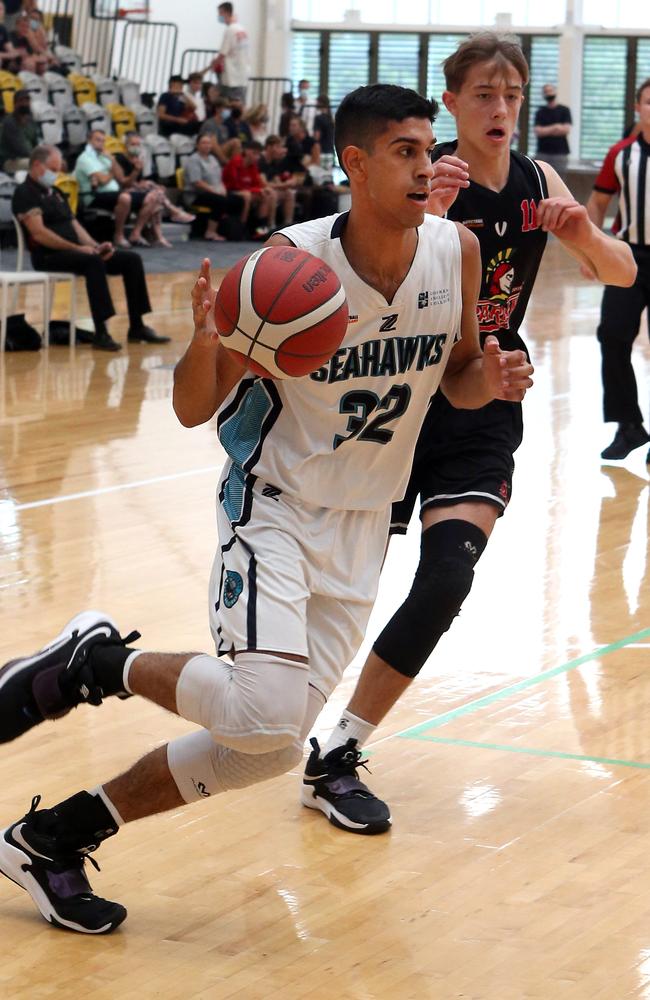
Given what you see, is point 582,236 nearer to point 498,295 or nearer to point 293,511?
point 498,295

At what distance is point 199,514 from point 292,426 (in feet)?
11.6

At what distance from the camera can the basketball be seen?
9.57 ft

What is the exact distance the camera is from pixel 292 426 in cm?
316

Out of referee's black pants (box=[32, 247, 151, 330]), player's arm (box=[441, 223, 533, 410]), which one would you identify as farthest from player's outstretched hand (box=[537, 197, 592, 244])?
referee's black pants (box=[32, 247, 151, 330])

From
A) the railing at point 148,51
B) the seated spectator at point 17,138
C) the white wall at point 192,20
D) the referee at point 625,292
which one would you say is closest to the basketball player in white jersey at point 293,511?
the referee at point 625,292

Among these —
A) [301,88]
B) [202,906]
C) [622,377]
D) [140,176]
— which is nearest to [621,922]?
[202,906]

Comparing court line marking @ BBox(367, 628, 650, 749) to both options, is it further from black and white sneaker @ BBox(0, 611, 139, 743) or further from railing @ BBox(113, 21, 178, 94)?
railing @ BBox(113, 21, 178, 94)

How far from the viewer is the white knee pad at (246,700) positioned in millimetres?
2809

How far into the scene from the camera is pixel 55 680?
2.94 metres

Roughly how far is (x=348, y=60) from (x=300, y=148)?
8169 mm

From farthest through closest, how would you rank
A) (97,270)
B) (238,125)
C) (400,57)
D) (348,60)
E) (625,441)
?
(348,60), (400,57), (238,125), (97,270), (625,441)

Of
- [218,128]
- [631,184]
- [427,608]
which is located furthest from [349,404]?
[218,128]

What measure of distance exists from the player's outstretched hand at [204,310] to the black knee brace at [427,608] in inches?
33.9

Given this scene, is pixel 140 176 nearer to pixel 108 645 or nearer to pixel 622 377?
pixel 622 377
